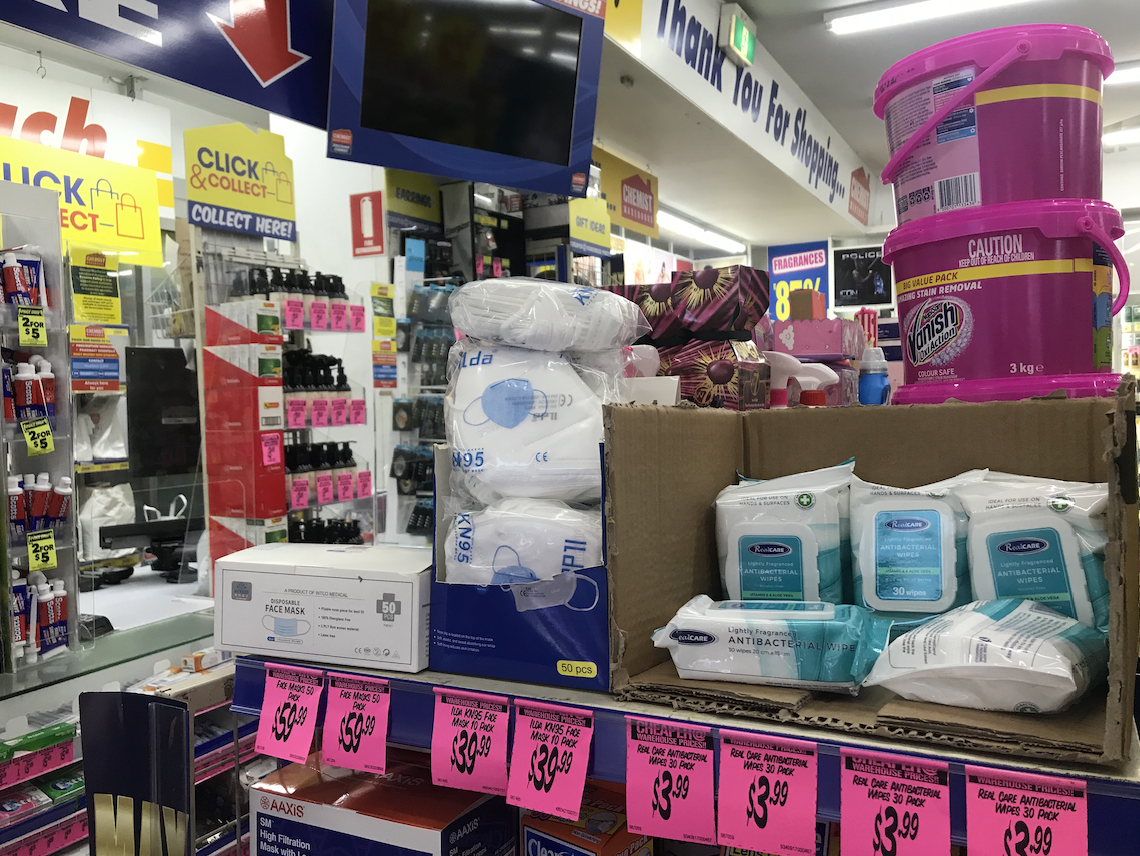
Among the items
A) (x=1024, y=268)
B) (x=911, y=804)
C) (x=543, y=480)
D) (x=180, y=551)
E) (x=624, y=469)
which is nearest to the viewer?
(x=911, y=804)

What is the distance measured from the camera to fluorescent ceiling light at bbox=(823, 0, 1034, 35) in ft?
19.4

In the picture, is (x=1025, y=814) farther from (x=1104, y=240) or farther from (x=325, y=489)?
(x=325, y=489)

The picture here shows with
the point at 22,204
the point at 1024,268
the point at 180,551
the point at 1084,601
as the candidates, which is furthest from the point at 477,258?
the point at 1084,601

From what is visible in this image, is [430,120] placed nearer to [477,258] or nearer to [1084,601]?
[1084,601]

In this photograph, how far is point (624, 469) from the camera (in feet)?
3.67

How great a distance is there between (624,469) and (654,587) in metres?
0.19

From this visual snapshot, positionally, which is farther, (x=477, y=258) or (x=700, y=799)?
(x=477, y=258)

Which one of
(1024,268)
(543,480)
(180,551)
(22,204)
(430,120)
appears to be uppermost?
(430,120)

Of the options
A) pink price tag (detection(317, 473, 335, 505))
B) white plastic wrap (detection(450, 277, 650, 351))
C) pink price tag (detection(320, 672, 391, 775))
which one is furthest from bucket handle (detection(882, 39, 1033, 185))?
pink price tag (detection(317, 473, 335, 505))

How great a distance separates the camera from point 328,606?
4.31 feet

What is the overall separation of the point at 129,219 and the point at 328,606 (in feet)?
16.8

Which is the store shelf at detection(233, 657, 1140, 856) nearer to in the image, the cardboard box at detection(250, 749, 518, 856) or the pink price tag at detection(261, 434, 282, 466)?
the cardboard box at detection(250, 749, 518, 856)

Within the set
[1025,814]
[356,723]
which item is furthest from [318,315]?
[1025,814]

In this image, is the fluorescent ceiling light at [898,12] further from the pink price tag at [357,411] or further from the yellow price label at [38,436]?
the yellow price label at [38,436]
